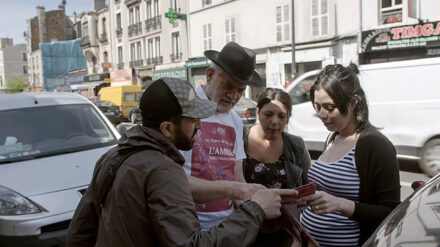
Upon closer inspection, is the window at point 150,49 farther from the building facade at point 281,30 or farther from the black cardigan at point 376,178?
the black cardigan at point 376,178

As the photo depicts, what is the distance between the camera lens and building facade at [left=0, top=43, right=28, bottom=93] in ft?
263

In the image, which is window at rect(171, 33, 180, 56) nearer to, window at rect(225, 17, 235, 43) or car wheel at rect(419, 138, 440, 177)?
window at rect(225, 17, 235, 43)

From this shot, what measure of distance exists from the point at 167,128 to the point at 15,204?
2.53m

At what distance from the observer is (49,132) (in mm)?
4402

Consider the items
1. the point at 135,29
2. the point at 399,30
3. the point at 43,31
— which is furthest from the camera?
the point at 43,31

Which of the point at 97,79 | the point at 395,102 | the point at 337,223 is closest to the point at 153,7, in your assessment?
the point at 97,79

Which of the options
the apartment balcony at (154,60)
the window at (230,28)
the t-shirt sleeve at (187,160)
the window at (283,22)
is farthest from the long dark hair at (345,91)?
the apartment balcony at (154,60)

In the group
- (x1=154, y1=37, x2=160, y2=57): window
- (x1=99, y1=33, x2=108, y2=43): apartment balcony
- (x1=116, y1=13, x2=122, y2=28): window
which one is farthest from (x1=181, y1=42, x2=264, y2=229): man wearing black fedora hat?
(x1=99, y1=33, x2=108, y2=43): apartment balcony

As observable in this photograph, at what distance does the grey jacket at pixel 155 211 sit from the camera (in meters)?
1.28

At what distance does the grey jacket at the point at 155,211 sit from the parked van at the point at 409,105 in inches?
252

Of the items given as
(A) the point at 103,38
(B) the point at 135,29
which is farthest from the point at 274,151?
(A) the point at 103,38

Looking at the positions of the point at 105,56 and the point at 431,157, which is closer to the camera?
the point at 431,157

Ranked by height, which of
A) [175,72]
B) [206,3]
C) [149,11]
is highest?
[149,11]

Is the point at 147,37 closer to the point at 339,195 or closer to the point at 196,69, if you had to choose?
the point at 196,69
